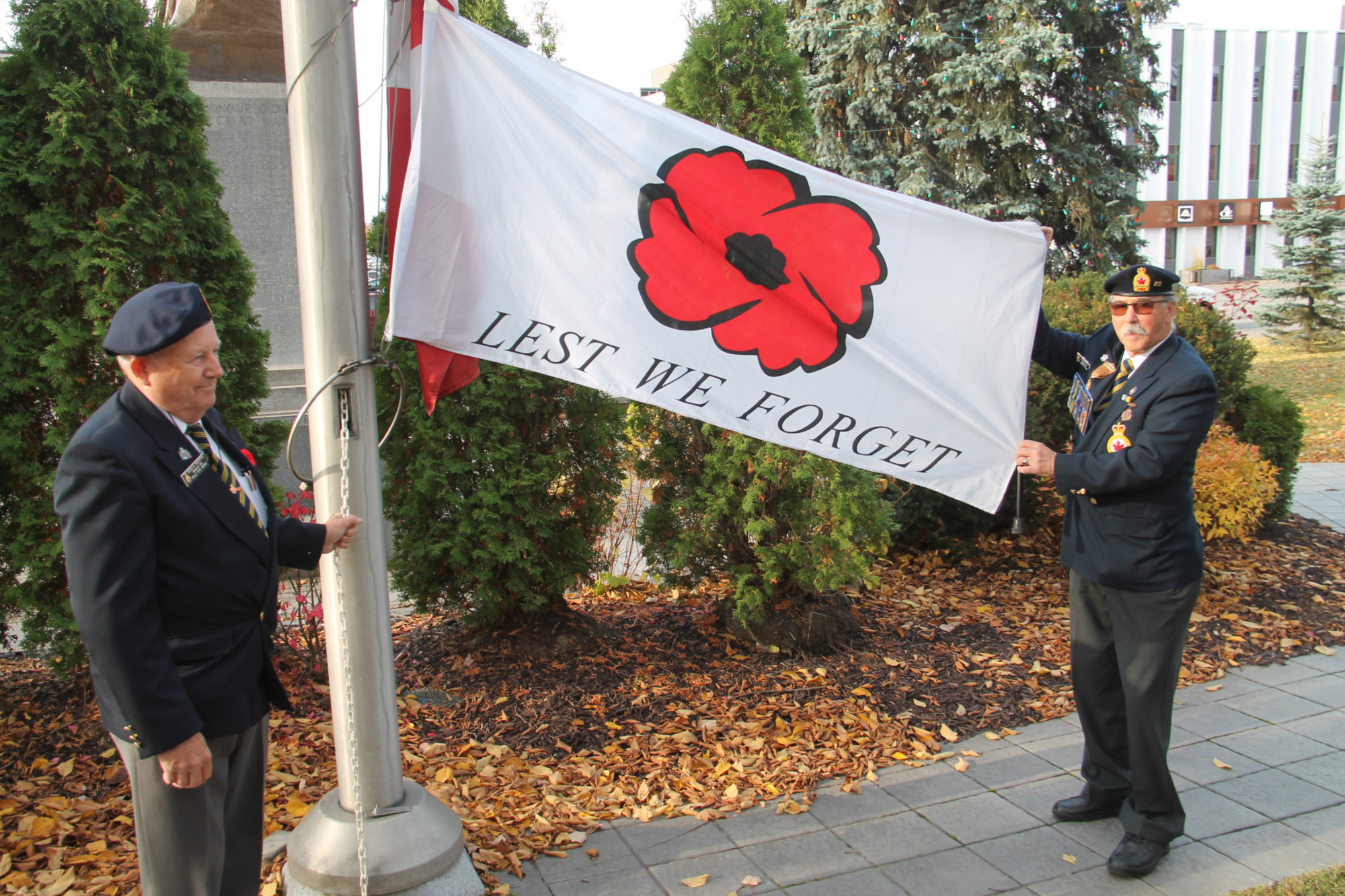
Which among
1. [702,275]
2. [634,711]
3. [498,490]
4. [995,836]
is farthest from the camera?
[498,490]

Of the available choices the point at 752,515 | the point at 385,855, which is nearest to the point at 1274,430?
the point at 752,515

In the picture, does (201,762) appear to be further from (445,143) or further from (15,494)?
(15,494)

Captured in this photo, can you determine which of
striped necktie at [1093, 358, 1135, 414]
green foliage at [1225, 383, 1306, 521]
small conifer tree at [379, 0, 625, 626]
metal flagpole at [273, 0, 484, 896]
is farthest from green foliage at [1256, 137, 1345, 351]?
metal flagpole at [273, 0, 484, 896]

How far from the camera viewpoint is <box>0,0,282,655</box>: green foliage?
4.00m

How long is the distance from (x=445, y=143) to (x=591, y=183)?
0.49m

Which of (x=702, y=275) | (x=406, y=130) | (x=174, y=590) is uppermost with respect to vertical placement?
(x=406, y=130)

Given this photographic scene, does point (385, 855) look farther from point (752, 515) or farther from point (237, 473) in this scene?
point (752, 515)

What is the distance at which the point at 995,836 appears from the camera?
3.62 meters

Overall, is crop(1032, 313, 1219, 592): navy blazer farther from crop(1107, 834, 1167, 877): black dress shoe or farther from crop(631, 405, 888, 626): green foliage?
crop(631, 405, 888, 626): green foliage

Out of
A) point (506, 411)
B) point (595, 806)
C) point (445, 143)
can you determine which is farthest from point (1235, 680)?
point (445, 143)

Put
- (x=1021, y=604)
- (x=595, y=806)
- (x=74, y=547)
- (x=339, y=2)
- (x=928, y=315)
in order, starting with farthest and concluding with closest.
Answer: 1. (x=1021, y=604)
2. (x=595, y=806)
3. (x=928, y=315)
4. (x=339, y=2)
5. (x=74, y=547)

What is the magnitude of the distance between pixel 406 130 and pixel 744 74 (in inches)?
112

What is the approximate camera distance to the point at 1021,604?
6402 millimetres

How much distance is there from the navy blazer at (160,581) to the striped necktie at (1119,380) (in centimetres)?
305
